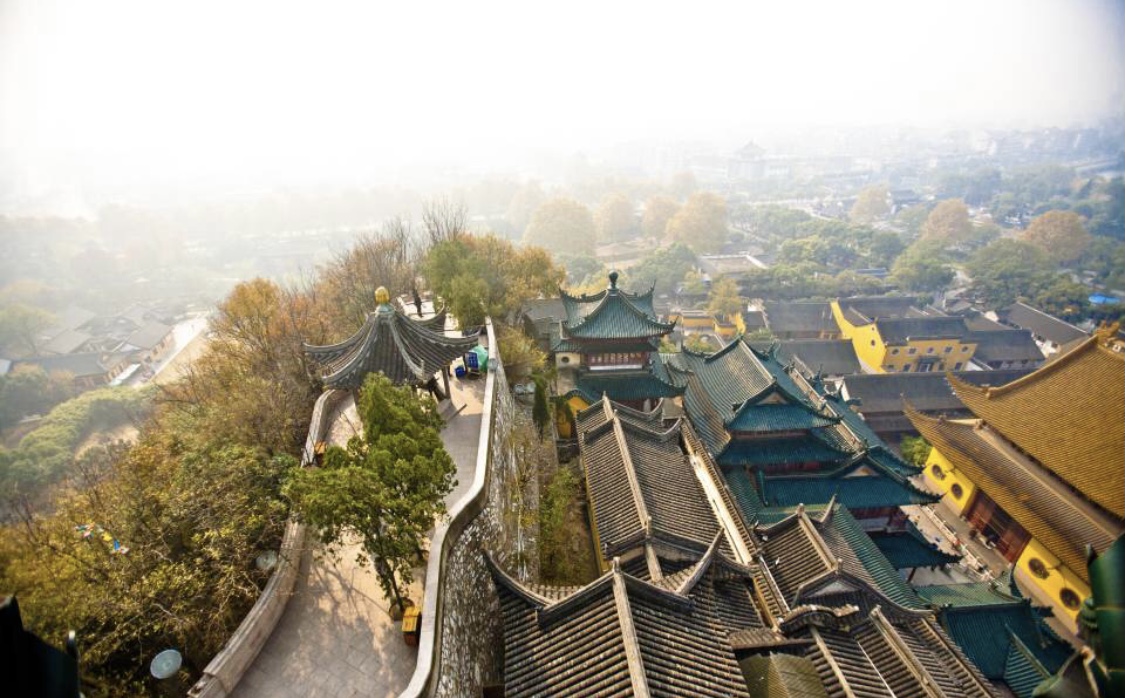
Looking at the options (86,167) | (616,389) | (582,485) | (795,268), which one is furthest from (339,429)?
(86,167)

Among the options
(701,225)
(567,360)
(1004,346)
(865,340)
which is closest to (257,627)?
(567,360)

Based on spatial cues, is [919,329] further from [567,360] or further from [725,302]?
[567,360]

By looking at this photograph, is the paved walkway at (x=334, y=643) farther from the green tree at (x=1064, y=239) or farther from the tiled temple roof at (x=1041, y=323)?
the green tree at (x=1064, y=239)

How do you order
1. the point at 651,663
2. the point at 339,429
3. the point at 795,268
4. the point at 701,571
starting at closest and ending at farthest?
the point at 651,663
the point at 701,571
the point at 339,429
the point at 795,268

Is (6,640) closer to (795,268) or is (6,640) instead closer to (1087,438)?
(1087,438)

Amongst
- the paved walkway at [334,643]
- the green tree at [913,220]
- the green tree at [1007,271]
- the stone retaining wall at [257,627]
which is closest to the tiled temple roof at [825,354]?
the green tree at [1007,271]

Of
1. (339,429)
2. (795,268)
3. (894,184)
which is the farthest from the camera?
(894,184)

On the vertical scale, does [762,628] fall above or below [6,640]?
below
